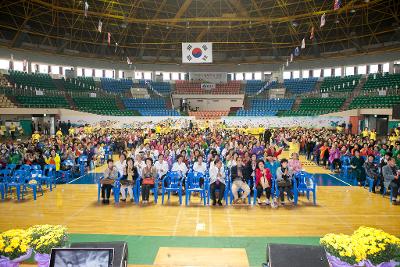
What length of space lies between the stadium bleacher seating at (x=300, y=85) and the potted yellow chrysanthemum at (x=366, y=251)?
44.5 m

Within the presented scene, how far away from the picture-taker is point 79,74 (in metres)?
47.2

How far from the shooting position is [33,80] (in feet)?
129

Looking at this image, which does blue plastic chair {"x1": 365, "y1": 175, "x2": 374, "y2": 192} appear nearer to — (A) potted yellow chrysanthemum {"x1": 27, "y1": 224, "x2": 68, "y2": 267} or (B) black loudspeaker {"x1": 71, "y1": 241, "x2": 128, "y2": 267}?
(B) black loudspeaker {"x1": 71, "y1": 241, "x2": 128, "y2": 267}

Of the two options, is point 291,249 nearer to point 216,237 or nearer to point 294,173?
point 216,237

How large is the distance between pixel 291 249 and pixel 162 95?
153 feet

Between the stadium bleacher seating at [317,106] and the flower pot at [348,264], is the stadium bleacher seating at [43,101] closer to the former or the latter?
the stadium bleacher seating at [317,106]

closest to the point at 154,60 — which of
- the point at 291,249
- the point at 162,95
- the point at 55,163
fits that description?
the point at 162,95

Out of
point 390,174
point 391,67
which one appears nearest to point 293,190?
point 390,174

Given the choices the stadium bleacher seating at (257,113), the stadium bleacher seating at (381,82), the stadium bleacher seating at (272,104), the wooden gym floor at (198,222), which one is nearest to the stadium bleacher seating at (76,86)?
the stadium bleacher seating at (257,113)

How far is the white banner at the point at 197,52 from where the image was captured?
25469 millimetres

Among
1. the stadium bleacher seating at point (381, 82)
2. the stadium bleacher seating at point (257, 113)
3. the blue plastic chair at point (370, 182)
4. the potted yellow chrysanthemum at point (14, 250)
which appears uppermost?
the stadium bleacher seating at point (381, 82)

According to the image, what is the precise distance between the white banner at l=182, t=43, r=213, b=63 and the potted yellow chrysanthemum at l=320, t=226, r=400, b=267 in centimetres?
2226

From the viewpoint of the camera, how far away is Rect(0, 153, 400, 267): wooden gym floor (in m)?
6.75

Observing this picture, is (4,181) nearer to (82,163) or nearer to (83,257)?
(82,163)
